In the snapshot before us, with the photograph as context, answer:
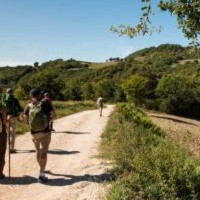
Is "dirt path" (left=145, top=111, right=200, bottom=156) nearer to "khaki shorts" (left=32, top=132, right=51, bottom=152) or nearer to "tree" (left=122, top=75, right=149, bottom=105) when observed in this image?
"khaki shorts" (left=32, top=132, right=51, bottom=152)

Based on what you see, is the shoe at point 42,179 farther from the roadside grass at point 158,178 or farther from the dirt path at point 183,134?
the dirt path at point 183,134

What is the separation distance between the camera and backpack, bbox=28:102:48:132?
1143 cm

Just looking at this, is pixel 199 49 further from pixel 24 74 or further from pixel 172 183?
pixel 24 74

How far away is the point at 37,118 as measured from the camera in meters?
11.5

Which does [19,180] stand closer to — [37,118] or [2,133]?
[2,133]

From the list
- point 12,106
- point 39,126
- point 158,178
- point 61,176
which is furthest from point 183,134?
point 158,178

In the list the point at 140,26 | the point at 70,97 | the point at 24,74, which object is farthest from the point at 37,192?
the point at 24,74

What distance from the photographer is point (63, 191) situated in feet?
35.3

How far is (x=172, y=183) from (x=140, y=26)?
325 cm

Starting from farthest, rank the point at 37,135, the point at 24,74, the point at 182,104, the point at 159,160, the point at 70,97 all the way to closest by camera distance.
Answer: the point at 24,74, the point at 70,97, the point at 182,104, the point at 37,135, the point at 159,160

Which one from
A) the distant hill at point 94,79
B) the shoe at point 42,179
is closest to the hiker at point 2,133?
the shoe at point 42,179

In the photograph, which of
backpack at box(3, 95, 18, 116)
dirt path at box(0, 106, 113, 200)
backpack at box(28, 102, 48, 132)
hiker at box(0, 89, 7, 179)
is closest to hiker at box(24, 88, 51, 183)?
backpack at box(28, 102, 48, 132)

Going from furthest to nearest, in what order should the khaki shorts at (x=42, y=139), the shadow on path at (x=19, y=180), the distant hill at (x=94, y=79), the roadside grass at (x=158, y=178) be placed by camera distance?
the distant hill at (x=94, y=79)
the shadow on path at (x=19, y=180)
the khaki shorts at (x=42, y=139)
the roadside grass at (x=158, y=178)

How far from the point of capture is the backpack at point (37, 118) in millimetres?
11430
